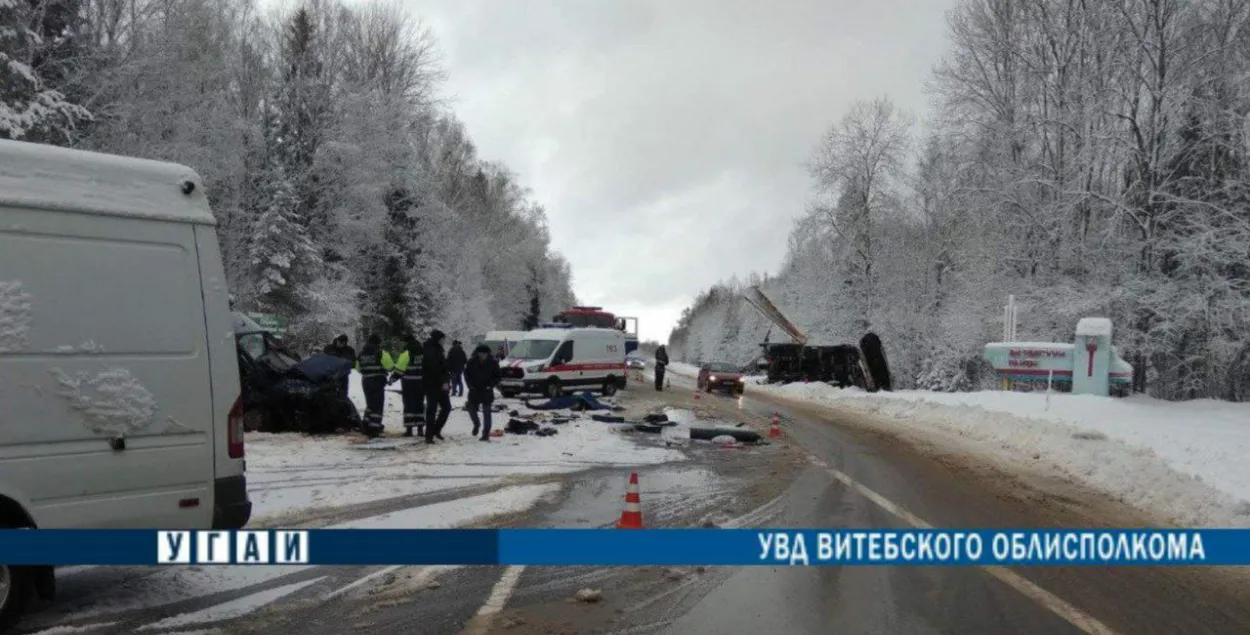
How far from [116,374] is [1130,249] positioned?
26744mm

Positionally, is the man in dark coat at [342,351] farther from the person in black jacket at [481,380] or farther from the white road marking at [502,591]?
the white road marking at [502,591]

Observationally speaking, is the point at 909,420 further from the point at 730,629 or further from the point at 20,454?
the point at 20,454

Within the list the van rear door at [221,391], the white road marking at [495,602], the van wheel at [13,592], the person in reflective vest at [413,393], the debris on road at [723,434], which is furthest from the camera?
the debris on road at [723,434]

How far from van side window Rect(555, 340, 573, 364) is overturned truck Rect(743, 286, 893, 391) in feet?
48.0

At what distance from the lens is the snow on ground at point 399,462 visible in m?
9.22

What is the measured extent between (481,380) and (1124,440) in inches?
458

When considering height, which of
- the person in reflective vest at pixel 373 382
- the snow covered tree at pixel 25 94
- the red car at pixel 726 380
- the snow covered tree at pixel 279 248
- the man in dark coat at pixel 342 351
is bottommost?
the red car at pixel 726 380

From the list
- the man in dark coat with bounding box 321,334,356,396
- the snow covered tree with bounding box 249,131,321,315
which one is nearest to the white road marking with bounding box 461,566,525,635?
the man in dark coat with bounding box 321,334,356,396

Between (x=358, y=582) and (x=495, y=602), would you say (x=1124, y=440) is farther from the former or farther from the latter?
(x=358, y=582)

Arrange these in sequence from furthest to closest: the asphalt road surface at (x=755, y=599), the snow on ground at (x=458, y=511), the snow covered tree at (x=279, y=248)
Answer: the snow covered tree at (x=279, y=248)
the snow on ground at (x=458, y=511)
the asphalt road surface at (x=755, y=599)

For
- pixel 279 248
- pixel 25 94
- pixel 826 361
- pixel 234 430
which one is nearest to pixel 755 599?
pixel 234 430

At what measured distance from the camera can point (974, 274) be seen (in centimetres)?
3662

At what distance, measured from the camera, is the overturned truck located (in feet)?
112

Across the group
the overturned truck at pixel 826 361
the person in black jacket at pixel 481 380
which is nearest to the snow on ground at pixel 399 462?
the person in black jacket at pixel 481 380
